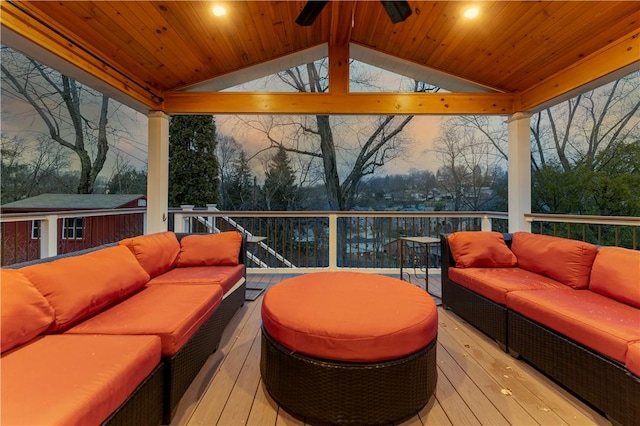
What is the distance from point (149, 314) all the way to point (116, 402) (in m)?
0.65

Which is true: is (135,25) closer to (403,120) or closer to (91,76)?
(91,76)

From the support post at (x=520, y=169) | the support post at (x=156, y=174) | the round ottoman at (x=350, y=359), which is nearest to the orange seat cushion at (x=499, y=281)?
the round ottoman at (x=350, y=359)

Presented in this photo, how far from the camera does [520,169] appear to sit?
13.3ft

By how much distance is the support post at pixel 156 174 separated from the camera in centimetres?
391

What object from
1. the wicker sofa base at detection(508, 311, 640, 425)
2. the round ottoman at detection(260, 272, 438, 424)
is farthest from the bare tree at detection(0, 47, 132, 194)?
the wicker sofa base at detection(508, 311, 640, 425)

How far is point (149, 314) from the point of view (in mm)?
1652

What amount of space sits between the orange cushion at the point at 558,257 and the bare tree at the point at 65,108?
33.6 ft

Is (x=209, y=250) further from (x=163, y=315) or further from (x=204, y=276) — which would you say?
(x=163, y=315)

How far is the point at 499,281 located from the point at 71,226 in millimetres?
7814

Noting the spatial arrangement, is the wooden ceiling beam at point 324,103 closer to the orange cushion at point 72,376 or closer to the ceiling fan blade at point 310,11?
the ceiling fan blade at point 310,11

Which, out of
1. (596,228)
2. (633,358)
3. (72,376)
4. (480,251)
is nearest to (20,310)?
(72,376)

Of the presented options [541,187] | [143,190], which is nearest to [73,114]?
[143,190]

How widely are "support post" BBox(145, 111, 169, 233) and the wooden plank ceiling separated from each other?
0.24 metres

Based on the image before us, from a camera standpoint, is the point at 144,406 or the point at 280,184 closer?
the point at 144,406
